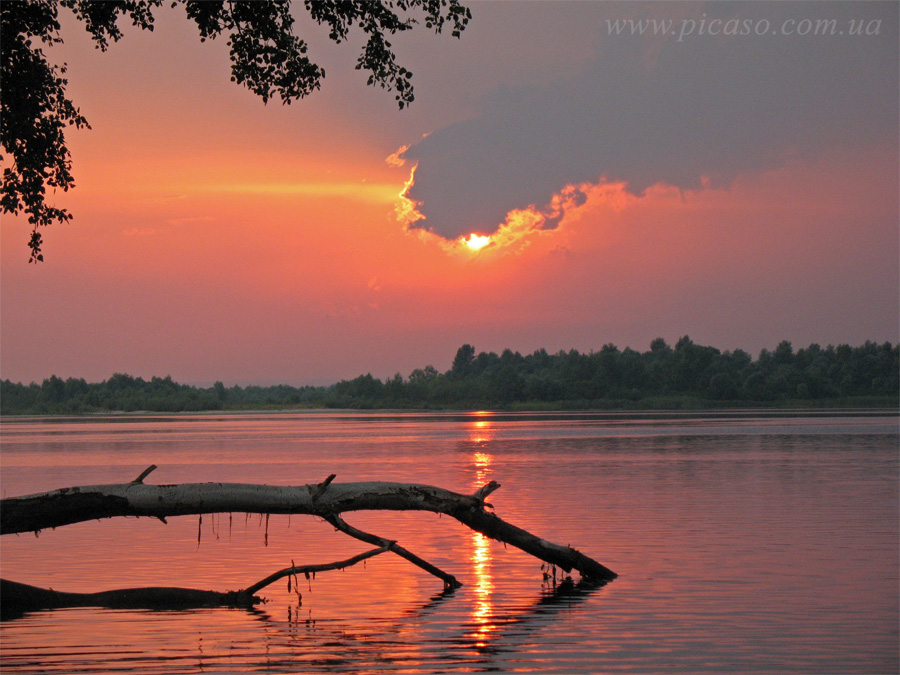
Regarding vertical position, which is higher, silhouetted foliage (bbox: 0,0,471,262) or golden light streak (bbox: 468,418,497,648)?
silhouetted foliage (bbox: 0,0,471,262)

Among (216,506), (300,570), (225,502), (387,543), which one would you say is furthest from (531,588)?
(216,506)

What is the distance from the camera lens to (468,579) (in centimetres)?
1889

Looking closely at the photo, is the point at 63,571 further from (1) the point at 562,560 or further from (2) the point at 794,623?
(2) the point at 794,623

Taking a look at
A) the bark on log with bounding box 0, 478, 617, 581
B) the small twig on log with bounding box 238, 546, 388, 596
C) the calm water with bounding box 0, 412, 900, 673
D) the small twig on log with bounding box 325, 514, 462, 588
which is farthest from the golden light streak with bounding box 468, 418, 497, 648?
the small twig on log with bounding box 238, 546, 388, 596

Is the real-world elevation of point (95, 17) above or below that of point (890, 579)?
above

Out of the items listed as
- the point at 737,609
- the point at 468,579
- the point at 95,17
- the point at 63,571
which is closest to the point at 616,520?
the point at 468,579

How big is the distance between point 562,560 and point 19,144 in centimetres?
1134

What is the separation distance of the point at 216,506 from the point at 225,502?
140 millimetres

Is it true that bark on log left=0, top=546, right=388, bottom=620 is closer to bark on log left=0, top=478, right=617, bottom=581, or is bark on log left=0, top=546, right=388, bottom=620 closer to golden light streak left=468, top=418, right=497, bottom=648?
bark on log left=0, top=478, right=617, bottom=581

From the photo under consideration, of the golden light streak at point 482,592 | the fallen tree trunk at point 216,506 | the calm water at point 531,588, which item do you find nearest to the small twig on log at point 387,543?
the fallen tree trunk at point 216,506

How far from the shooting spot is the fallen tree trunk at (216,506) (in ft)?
48.6

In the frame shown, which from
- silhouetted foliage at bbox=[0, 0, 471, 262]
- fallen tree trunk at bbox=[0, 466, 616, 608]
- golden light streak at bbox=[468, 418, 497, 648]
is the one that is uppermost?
silhouetted foliage at bbox=[0, 0, 471, 262]

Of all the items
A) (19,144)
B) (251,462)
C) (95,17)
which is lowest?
(251,462)

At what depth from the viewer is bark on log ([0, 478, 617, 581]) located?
14781 millimetres
